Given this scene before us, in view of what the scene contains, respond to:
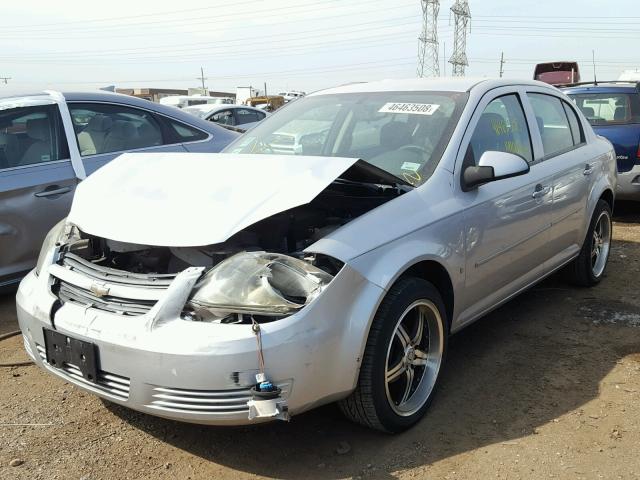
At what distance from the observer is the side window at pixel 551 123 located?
13.8 feet

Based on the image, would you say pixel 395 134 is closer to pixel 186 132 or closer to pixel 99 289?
pixel 99 289

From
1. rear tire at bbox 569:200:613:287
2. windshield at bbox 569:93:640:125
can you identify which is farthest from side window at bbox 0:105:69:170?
windshield at bbox 569:93:640:125

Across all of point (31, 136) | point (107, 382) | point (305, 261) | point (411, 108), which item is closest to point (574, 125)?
point (411, 108)

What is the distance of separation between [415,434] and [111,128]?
11.8 feet

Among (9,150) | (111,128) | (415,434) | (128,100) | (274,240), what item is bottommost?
(415,434)

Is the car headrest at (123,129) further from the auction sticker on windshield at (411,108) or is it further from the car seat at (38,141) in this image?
the auction sticker on windshield at (411,108)

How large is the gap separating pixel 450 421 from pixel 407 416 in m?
0.27

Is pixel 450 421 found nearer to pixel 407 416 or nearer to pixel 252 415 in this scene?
pixel 407 416

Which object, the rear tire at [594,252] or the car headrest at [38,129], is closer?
the car headrest at [38,129]

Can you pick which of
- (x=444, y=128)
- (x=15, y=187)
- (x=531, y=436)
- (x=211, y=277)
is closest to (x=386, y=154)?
(x=444, y=128)

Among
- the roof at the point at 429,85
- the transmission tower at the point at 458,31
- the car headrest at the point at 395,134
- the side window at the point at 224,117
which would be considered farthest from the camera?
the transmission tower at the point at 458,31

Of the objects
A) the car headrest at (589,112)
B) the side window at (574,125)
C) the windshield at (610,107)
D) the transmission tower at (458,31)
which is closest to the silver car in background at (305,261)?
the side window at (574,125)

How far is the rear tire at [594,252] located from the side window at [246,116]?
33.8 ft

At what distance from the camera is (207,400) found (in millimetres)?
2328
